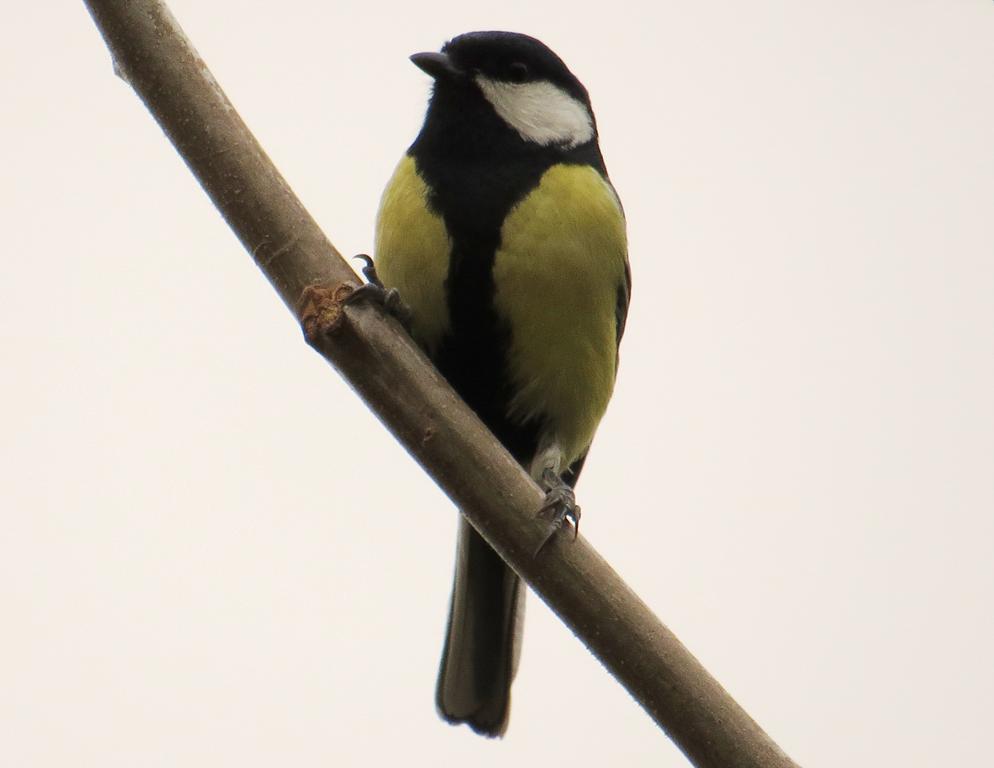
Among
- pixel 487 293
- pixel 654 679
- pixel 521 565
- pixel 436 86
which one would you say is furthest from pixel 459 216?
pixel 654 679

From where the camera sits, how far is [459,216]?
7.72ft

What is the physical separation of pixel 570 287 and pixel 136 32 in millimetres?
980

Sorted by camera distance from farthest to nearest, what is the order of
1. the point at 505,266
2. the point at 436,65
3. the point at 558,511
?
the point at 436,65, the point at 505,266, the point at 558,511

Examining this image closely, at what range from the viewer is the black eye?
8.46 feet

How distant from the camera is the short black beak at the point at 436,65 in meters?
2.51

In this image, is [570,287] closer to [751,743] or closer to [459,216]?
[459,216]

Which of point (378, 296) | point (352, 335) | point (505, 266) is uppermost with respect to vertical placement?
point (505, 266)

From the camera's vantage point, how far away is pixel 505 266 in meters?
2.33

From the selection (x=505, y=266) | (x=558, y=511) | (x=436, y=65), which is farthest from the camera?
(x=436, y=65)

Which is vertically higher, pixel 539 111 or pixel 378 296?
pixel 539 111

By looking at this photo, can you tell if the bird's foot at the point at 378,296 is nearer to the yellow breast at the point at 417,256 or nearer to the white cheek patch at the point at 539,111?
the yellow breast at the point at 417,256

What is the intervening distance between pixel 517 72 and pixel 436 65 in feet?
0.64

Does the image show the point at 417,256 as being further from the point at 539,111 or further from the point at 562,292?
the point at 539,111

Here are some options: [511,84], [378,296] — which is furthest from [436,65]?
[378,296]
